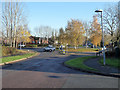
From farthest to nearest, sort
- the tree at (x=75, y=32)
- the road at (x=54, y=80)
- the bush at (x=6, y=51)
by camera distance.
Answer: the tree at (x=75, y=32), the bush at (x=6, y=51), the road at (x=54, y=80)

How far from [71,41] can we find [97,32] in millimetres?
8787

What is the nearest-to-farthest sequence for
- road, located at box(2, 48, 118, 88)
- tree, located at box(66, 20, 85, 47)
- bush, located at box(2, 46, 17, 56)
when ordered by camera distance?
road, located at box(2, 48, 118, 88) → bush, located at box(2, 46, 17, 56) → tree, located at box(66, 20, 85, 47)

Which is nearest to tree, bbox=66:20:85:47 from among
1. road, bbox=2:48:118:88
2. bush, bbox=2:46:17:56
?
bush, bbox=2:46:17:56

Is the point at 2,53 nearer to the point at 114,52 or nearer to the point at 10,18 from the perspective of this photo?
the point at 10,18

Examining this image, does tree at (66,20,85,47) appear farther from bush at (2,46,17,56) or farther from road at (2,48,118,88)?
road at (2,48,118,88)

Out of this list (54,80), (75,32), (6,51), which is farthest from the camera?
(75,32)

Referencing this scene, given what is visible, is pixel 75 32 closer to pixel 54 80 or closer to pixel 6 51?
pixel 6 51

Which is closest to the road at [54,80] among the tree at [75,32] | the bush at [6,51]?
the bush at [6,51]

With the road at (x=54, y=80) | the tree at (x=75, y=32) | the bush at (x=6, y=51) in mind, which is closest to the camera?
the road at (x=54, y=80)

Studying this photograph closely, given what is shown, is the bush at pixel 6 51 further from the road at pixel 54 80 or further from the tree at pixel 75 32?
the tree at pixel 75 32

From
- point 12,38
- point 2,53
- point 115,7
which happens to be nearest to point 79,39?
point 115,7

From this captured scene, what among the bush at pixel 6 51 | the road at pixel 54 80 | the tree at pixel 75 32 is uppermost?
the tree at pixel 75 32

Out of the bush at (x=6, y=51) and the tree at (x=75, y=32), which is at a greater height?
the tree at (x=75, y=32)

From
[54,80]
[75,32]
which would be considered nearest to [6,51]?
[54,80]
